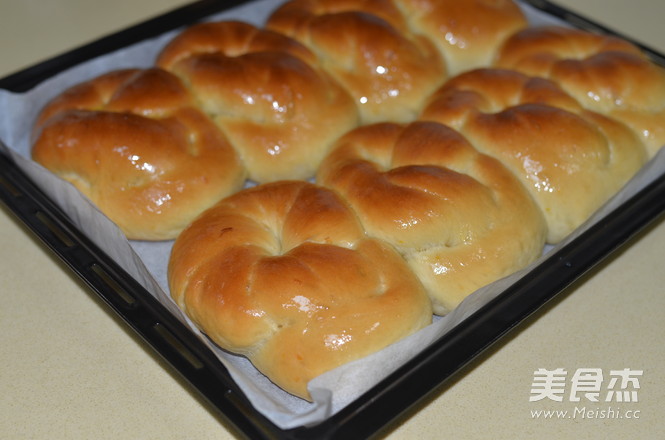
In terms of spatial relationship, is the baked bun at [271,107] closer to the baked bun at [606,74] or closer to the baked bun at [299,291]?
the baked bun at [299,291]

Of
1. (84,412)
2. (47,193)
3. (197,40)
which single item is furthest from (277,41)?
(84,412)

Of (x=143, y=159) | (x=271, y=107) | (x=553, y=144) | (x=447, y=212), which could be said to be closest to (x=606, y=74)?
(x=553, y=144)

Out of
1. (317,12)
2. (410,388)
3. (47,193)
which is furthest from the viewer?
(317,12)

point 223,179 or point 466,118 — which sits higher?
point 466,118

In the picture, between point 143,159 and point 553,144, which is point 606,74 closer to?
point 553,144

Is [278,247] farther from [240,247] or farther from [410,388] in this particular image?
[410,388]

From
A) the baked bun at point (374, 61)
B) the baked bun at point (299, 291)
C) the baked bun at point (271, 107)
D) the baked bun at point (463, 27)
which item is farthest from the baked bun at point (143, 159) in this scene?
the baked bun at point (463, 27)
